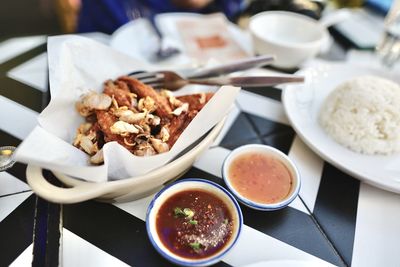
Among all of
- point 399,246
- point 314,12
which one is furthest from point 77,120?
point 314,12

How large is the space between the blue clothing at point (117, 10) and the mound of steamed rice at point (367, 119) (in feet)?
4.56

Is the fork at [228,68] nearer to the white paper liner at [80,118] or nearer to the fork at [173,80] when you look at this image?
the fork at [173,80]

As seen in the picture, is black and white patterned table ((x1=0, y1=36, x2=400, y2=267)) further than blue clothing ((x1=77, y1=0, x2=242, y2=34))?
No

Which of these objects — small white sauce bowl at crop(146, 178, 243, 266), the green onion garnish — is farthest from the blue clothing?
the green onion garnish

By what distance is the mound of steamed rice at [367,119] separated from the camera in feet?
4.01

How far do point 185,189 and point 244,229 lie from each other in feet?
0.73

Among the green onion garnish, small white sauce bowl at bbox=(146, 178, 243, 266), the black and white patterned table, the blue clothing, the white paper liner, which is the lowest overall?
the black and white patterned table

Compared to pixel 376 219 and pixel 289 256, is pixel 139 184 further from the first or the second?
pixel 376 219

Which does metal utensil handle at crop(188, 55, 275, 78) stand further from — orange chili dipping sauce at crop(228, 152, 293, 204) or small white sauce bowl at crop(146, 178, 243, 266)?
small white sauce bowl at crop(146, 178, 243, 266)

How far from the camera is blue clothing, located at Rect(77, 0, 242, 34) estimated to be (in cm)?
231

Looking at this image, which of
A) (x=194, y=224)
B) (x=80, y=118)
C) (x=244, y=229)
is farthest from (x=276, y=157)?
(x=80, y=118)

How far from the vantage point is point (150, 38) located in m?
1.92

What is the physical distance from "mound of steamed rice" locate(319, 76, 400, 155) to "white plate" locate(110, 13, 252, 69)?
31.2 inches

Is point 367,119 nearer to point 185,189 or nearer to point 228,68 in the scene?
point 228,68
